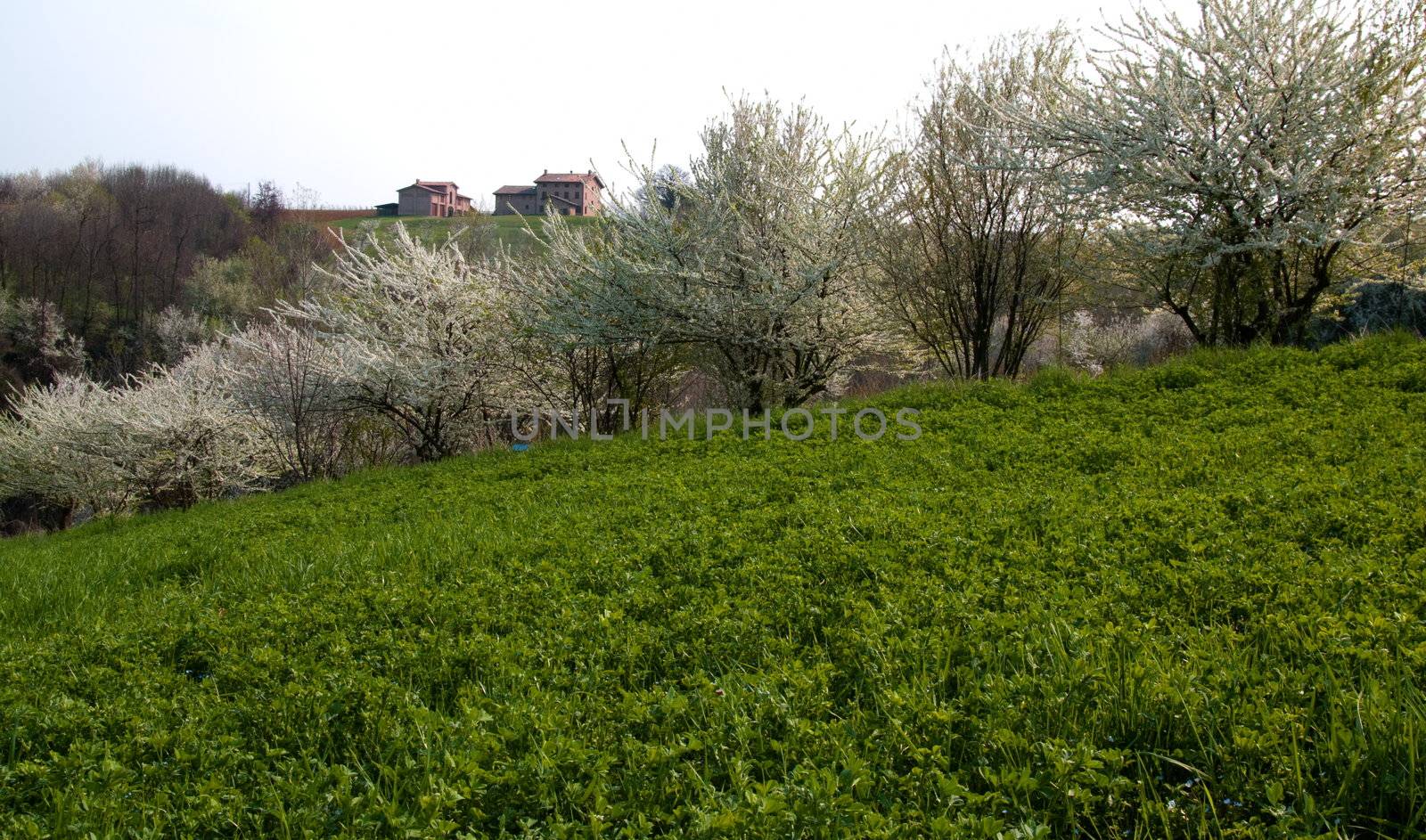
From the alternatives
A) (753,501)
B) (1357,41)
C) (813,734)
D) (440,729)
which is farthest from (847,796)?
(1357,41)

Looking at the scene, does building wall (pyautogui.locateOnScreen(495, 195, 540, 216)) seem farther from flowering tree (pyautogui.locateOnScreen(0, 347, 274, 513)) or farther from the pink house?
flowering tree (pyautogui.locateOnScreen(0, 347, 274, 513))

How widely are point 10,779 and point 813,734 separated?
2459mm

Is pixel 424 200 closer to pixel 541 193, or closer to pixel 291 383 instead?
pixel 541 193

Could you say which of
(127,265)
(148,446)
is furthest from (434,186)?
(148,446)

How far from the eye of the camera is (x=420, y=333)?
14.2 meters

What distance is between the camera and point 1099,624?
2.99 metres

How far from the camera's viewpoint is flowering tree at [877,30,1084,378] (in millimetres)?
11383

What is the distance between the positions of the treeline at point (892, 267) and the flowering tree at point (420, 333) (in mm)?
55

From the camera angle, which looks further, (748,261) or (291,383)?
(291,383)

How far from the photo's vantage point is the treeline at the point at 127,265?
47.1 meters

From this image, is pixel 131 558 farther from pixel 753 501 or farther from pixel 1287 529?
pixel 1287 529

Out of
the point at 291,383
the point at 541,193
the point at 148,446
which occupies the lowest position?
the point at 148,446

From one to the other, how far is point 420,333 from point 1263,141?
40.9 ft

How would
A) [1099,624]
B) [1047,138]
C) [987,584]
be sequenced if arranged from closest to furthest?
[1099,624]
[987,584]
[1047,138]
